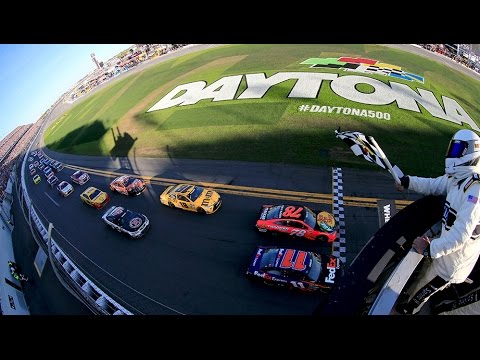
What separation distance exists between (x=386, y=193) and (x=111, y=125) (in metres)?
23.7

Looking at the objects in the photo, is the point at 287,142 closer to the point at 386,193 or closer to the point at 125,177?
the point at 386,193

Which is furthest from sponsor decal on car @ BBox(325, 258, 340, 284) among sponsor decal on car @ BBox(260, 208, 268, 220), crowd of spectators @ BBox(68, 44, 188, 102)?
crowd of spectators @ BBox(68, 44, 188, 102)

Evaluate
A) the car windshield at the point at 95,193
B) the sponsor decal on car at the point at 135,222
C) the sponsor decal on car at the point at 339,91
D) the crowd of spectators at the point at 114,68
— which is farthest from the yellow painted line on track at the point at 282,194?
the crowd of spectators at the point at 114,68

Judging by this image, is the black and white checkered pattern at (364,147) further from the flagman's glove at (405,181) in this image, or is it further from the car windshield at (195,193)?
the car windshield at (195,193)

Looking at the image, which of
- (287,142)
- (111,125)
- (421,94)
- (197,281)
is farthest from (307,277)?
(111,125)

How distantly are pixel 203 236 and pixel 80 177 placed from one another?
42.6 ft

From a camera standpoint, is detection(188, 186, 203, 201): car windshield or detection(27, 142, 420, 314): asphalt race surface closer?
detection(27, 142, 420, 314): asphalt race surface

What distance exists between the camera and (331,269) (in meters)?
12.7

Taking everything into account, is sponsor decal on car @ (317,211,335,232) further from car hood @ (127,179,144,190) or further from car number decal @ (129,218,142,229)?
car hood @ (127,179,144,190)

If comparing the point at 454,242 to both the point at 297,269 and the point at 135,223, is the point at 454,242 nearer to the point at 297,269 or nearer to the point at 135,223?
the point at 297,269

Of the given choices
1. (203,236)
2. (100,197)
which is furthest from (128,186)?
(203,236)

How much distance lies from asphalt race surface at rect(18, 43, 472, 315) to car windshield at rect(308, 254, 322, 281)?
77 cm

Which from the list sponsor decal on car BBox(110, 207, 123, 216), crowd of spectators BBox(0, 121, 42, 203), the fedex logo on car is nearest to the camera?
the fedex logo on car

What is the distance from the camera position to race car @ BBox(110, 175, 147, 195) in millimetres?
20672
